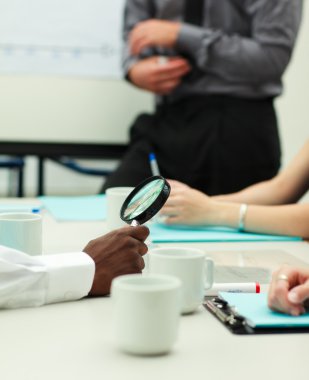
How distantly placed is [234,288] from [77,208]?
3.14ft

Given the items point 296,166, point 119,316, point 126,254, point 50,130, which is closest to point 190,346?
point 119,316

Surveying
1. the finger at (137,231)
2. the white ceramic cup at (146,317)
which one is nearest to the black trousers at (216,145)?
the finger at (137,231)

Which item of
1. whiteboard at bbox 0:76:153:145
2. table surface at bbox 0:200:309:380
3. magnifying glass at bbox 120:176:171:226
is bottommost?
table surface at bbox 0:200:309:380

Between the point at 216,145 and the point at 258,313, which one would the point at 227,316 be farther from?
the point at 216,145

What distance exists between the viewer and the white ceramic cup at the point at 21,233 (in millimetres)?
1046

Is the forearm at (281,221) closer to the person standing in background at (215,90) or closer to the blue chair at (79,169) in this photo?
the person standing in background at (215,90)

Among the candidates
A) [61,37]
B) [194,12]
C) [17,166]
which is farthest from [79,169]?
[194,12]

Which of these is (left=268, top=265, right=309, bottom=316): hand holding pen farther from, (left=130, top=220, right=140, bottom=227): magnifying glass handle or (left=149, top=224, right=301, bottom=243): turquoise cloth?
(left=149, top=224, right=301, bottom=243): turquoise cloth

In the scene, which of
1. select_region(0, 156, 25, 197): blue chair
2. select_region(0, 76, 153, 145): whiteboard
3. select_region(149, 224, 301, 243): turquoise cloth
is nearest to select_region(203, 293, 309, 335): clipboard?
select_region(149, 224, 301, 243): turquoise cloth

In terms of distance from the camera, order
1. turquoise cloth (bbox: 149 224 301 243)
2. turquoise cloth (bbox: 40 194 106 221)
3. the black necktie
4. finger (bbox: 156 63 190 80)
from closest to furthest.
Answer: turquoise cloth (bbox: 149 224 301 243) < turquoise cloth (bbox: 40 194 106 221) < finger (bbox: 156 63 190 80) < the black necktie

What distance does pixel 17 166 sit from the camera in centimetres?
319

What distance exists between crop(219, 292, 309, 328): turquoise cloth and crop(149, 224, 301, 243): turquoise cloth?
1.68 feet

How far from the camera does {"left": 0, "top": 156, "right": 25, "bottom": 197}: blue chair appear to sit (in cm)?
316

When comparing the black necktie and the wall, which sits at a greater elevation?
the black necktie
